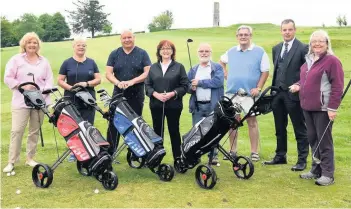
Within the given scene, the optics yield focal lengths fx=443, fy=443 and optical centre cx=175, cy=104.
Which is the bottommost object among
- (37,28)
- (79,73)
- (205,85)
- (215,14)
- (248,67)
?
(205,85)

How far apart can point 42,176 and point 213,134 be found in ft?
6.88

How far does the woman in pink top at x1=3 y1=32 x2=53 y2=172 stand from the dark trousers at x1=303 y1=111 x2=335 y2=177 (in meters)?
3.43

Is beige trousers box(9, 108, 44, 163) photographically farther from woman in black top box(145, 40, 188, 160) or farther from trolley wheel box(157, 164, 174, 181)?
trolley wheel box(157, 164, 174, 181)

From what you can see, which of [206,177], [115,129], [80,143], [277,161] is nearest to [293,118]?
[277,161]

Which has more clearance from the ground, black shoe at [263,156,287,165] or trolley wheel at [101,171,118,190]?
trolley wheel at [101,171,118,190]

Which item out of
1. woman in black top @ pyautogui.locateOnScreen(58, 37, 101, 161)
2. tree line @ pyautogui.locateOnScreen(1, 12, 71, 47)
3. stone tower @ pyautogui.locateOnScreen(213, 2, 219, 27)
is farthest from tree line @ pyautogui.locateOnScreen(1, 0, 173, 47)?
woman in black top @ pyautogui.locateOnScreen(58, 37, 101, 161)

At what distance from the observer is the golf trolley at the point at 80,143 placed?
16.5 feet

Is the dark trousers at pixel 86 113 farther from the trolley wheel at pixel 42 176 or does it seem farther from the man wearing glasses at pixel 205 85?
the man wearing glasses at pixel 205 85

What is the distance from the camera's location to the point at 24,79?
5.90m

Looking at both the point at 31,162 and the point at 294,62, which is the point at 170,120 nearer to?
the point at 294,62

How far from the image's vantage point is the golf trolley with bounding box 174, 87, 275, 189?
510cm

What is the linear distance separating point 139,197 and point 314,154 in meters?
2.25

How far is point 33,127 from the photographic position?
617 cm

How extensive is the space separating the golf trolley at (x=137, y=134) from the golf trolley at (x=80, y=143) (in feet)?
1.01
